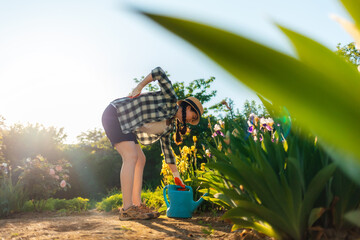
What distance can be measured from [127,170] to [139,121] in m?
0.56

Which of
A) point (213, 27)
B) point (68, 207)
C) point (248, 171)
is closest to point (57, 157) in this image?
point (68, 207)

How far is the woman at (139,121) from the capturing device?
329cm

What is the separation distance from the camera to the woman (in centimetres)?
329

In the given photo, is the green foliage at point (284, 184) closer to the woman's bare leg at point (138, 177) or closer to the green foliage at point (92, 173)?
the woman's bare leg at point (138, 177)

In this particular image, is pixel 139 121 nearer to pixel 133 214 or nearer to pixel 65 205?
pixel 133 214

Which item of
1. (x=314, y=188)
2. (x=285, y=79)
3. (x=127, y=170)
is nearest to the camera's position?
(x=285, y=79)

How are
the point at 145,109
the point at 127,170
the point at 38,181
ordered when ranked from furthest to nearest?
the point at 38,181
the point at 145,109
the point at 127,170

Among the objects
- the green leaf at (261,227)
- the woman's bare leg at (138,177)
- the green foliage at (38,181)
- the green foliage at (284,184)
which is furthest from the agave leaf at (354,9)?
the green foliage at (38,181)

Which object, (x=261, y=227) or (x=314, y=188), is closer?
(x=314, y=188)

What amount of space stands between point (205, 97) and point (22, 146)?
6.42 metres

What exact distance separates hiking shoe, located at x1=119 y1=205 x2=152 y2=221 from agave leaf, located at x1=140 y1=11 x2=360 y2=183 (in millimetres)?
3220

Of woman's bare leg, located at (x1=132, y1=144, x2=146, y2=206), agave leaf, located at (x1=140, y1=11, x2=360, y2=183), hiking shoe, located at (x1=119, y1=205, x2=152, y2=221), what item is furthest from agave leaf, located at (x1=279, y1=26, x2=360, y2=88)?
woman's bare leg, located at (x1=132, y1=144, x2=146, y2=206)

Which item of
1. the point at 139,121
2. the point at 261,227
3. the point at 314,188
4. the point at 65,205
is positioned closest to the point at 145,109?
the point at 139,121

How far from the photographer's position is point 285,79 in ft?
0.74
